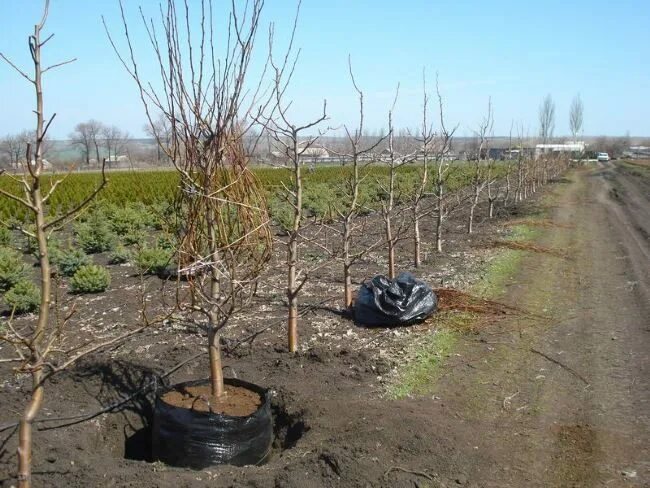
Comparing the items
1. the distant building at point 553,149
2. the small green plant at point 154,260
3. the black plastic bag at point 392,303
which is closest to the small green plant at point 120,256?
the small green plant at point 154,260

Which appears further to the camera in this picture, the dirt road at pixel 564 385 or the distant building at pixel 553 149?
the distant building at pixel 553 149

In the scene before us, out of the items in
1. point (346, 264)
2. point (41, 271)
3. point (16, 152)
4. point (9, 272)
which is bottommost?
point (9, 272)

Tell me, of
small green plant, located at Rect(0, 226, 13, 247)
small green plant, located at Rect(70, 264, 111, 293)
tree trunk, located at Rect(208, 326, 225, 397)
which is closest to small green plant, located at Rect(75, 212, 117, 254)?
small green plant, located at Rect(0, 226, 13, 247)


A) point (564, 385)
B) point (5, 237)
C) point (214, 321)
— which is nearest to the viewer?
point (214, 321)

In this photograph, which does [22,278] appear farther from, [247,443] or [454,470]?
[454,470]

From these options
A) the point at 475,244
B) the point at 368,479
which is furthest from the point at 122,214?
the point at 368,479

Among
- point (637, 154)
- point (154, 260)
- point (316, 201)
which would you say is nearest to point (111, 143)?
point (316, 201)

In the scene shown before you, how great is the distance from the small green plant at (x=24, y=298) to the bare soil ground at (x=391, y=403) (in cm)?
61

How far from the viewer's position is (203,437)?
15.3 ft

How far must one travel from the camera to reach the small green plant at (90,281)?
9.37 m

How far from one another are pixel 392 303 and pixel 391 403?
2224 millimetres

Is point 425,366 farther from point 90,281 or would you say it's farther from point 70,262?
point 70,262

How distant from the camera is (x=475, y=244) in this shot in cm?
1423

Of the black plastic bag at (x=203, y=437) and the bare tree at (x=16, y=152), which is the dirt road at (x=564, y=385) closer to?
the black plastic bag at (x=203, y=437)
